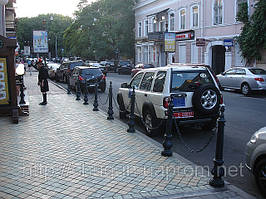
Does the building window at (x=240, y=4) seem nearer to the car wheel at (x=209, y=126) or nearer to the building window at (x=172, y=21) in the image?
the building window at (x=172, y=21)

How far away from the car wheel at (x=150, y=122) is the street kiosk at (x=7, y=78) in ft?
13.2

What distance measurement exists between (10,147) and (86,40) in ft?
152

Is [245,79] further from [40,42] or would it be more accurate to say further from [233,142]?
[40,42]

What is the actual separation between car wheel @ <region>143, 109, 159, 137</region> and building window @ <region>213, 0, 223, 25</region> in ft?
72.1

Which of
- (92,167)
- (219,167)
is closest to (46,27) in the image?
(92,167)

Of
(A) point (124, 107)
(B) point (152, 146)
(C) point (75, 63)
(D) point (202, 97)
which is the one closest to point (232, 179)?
(B) point (152, 146)

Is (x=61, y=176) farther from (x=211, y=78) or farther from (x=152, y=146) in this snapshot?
(x=211, y=78)

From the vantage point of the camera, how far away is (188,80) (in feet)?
26.6

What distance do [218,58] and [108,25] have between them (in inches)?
923

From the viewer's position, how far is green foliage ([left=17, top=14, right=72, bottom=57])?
9244cm

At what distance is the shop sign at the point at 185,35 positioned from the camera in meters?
32.0

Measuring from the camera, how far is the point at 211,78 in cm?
838

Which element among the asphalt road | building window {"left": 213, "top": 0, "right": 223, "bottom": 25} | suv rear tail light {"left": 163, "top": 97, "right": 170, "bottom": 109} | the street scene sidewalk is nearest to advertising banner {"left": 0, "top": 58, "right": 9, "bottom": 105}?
the street scene sidewalk

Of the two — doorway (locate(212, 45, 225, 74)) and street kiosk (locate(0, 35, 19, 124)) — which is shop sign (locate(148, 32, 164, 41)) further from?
street kiosk (locate(0, 35, 19, 124))
